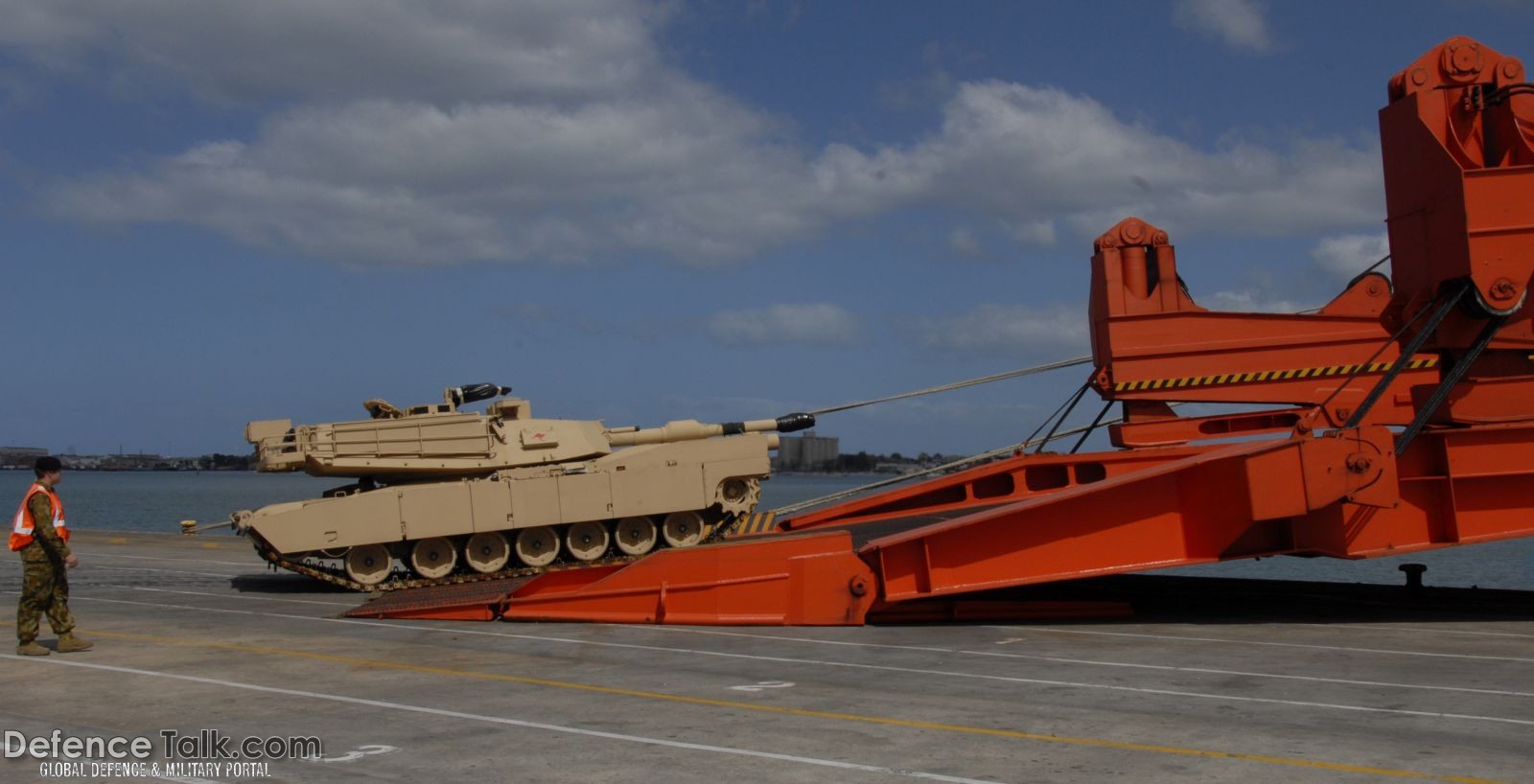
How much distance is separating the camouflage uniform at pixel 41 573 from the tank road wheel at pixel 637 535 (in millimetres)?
9341

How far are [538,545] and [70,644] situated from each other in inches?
339

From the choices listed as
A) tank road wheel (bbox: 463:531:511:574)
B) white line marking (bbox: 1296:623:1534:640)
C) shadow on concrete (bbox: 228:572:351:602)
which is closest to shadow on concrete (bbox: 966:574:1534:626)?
→ white line marking (bbox: 1296:623:1534:640)

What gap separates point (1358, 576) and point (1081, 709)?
78.9 ft

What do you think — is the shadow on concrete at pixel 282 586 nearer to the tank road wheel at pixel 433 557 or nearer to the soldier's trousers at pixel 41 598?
the tank road wheel at pixel 433 557

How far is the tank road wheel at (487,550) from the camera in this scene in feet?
63.0

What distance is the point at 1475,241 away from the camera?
12.8 metres

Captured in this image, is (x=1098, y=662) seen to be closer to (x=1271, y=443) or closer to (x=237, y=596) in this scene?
(x=1271, y=443)

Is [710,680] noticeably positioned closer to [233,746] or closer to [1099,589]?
[233,746]

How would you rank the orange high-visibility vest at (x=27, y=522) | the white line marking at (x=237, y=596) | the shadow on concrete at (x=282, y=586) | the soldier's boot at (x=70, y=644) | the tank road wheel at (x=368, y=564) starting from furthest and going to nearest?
the tank road wheel at (x=368, y=564) < the shadow on concrete at (x=282, y=586) < the white line marking at (x=237, y=596) < the soldier's boot at (x=70, y=644) < the orange high-visibility vest at (x=27, y=522)

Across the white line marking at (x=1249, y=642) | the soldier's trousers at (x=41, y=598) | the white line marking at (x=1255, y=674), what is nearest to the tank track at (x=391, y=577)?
the white line marking at (x=1249, y=642)

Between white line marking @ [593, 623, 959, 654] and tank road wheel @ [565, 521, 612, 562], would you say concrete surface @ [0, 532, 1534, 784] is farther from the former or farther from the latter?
tank road wheel @ [565, 521, 612, 562]

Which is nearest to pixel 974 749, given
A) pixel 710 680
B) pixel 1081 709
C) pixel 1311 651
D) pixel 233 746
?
pixel 1081 709

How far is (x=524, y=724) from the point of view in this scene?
27.4ft

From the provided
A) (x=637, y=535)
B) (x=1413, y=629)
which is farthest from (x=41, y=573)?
(x=1413, y=629)
